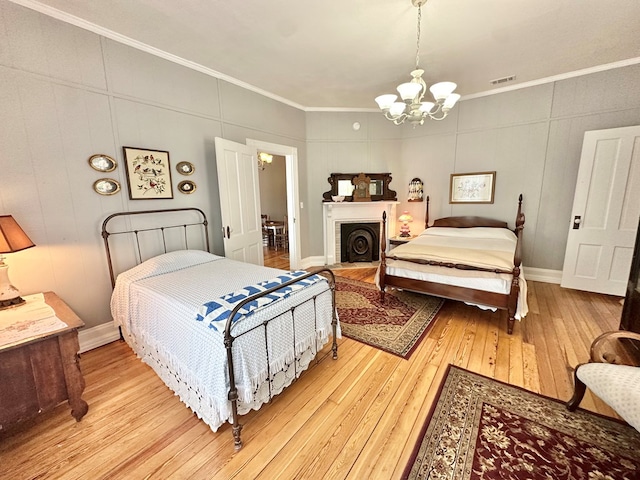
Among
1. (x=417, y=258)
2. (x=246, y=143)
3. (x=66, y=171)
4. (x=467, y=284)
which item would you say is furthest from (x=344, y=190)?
(x=66, y=171)

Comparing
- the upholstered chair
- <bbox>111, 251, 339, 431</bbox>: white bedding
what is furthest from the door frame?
the upholstered chair

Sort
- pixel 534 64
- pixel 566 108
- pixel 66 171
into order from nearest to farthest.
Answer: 1. pixel 66 171
2. pixel 534 64
3. pixel 566 108

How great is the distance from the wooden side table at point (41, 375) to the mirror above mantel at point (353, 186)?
13.8 feet

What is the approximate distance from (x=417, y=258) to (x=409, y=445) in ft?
6.62

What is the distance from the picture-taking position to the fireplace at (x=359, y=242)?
5.29 m

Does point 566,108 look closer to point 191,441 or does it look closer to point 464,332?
point 464,332

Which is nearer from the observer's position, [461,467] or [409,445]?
[461,467]

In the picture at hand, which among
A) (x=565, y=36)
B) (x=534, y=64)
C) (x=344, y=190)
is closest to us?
(x=565, y=36)

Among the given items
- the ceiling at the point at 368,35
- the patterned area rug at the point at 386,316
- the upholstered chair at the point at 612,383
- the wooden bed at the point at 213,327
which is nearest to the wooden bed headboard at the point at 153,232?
the wooden bed at the point at 213,327

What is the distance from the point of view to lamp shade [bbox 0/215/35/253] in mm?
1747

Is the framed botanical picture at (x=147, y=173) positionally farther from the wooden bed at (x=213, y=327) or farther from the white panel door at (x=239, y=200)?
the white panel door at (x=239, y=200)

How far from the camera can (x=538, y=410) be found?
1.77m

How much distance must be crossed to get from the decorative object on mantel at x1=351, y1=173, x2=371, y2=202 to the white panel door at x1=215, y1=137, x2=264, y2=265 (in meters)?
2.12

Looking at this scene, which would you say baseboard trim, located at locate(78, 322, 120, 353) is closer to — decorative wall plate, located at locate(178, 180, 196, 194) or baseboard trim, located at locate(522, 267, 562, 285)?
decorative wall plate, located at locate(178, 180, 196, 194)
